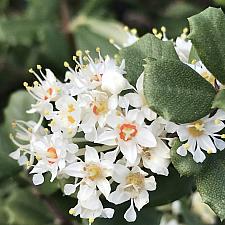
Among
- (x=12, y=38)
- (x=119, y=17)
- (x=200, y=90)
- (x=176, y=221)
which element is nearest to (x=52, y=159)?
(x=200, y=90)

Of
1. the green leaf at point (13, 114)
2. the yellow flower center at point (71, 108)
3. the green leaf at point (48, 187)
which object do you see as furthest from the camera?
the green leaf at point (13, 114)

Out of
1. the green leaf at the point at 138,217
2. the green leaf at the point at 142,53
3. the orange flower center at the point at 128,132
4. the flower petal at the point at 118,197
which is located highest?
the green leaf at the point at 142,53

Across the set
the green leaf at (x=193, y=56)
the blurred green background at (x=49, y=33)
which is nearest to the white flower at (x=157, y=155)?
the green leaf at (x=193, y=56)

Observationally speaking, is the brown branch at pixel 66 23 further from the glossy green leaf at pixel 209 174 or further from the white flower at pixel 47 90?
the glossy green leaf at pixel 209 174

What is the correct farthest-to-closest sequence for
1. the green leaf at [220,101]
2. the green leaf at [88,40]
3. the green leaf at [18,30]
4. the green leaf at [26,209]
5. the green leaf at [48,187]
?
the green leaf at [18,30] → the green leaf at [88,40] → the green leaf at [26,209] → the green leaf at [48,187] → the green leaf at [220,101]

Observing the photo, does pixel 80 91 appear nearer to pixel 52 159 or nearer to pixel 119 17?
pixel 52 159

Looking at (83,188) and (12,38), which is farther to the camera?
(12,38)

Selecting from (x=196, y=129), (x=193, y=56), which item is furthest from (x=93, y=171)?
(x=193, y=56)
